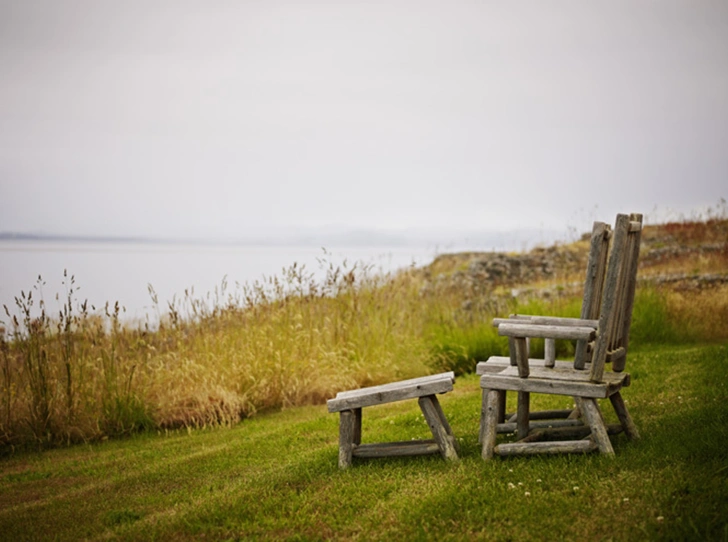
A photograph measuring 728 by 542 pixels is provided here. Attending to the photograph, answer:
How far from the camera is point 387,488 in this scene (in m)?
4.70

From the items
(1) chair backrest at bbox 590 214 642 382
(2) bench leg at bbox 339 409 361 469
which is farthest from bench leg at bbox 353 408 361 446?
(1) chair backrest at bbox 590 214 642 382

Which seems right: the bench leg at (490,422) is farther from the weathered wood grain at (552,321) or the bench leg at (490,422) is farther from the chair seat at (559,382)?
the weathered wood grain at (552,321)

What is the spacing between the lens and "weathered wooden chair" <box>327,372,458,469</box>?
5.04 meters

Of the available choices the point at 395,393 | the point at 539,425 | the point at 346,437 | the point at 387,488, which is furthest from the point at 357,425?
the point at 539,425

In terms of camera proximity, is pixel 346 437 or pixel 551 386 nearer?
pixel 551 386

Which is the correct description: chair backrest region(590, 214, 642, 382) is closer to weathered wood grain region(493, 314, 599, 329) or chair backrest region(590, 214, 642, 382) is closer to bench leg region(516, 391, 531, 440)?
weathered wood grain region(493, 314, 599, 329)

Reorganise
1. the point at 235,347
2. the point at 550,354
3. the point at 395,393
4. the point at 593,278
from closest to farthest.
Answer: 1. the point at 593,278
2. the point at 395,393
3. the point at 550,354
4. the point at 235,347

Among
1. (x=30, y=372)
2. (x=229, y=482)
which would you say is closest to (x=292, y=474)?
(x=229, y=482)

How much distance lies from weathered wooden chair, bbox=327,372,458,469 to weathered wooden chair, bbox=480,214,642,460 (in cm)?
30

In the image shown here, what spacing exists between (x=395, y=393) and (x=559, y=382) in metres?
1.16

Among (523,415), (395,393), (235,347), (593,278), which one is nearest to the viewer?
(593,278)

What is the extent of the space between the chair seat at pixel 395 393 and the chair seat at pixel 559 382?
31 cm

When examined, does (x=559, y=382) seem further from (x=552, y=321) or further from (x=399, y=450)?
(x=399, y=450)

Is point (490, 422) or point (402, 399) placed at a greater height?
point (402, 399)
